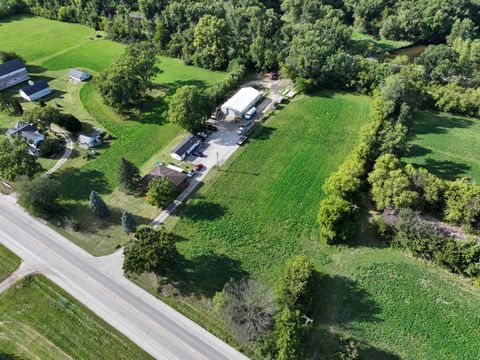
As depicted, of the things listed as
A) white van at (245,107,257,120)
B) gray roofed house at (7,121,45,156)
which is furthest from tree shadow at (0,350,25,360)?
white van at (245,107,257,120)

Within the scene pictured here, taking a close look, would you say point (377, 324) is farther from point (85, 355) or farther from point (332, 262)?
point (85, 355)

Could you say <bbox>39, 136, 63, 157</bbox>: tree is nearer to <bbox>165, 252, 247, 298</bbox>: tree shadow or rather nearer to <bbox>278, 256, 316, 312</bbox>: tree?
<bbox>165, 252, 247, 298</bbox>: tree shadow

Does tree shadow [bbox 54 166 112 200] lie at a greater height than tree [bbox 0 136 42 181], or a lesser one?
lesser

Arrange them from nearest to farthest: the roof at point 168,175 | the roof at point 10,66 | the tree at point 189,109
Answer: the roof at point 168,175, the tree at point 189,109, the roof at point 10,66

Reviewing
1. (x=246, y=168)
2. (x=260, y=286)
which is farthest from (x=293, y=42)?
(x=260, y=286)

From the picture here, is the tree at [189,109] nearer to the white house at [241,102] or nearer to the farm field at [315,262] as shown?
the white house at [241,102]

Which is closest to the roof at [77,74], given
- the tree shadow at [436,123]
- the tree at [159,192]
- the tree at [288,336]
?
the tree at [159,192]

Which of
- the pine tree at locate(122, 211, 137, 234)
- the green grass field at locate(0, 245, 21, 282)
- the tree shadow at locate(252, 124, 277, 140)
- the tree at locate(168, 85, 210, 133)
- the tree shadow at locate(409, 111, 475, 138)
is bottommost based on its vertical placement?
the green grass field at locate(0, 245, 21, 282)

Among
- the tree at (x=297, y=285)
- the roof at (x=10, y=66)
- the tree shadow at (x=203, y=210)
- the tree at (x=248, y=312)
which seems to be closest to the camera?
the tree at (x=248, y=312)
